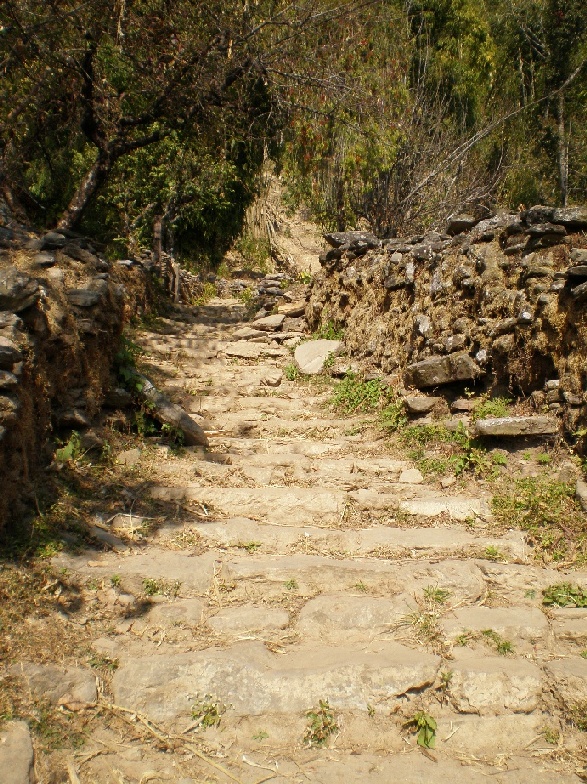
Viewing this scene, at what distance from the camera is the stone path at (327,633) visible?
263 cm

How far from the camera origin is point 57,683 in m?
2.65

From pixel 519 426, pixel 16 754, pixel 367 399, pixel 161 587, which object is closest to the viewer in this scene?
pixel 16 754

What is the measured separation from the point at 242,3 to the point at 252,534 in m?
7.45

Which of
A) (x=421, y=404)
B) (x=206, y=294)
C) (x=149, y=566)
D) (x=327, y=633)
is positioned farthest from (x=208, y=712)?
(x=206, y=294)

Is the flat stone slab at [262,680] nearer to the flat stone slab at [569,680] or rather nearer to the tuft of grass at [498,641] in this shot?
the tuft of grass at [498,641]

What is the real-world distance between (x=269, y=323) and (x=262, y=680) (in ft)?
22.1

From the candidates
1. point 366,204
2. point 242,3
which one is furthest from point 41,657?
point 366,204

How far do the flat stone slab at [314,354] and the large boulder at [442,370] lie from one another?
1682 mm

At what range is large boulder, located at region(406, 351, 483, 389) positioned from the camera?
534cm

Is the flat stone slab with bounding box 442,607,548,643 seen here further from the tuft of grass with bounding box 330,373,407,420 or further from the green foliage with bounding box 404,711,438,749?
the tuft of grass with bounding box 330,373,407,420

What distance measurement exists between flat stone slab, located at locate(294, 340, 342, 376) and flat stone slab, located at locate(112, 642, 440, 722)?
452cm

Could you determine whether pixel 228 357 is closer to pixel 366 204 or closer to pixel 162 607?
pixel 366 204

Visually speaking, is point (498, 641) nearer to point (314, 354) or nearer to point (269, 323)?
point (314, 354)

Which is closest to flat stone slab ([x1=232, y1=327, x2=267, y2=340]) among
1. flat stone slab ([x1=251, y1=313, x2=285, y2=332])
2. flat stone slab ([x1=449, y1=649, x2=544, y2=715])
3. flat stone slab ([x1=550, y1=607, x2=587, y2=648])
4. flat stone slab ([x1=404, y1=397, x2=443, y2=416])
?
flat stone slab ([x1=251, y1=313, x2=285, y2=332])
